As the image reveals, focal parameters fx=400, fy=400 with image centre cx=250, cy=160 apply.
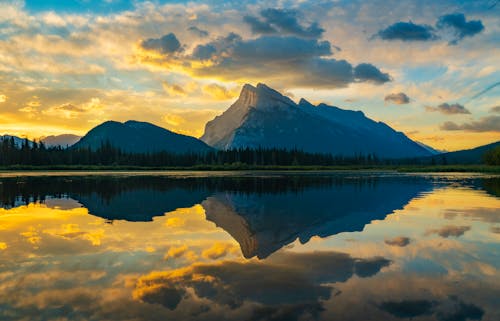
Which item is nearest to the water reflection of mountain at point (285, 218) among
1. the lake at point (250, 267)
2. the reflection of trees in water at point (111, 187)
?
the lake at point (250, 267)

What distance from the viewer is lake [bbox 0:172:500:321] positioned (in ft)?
35.3

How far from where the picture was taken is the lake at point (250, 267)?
1075 cm

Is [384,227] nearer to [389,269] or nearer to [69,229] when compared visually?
[389,269]

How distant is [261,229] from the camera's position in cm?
2369

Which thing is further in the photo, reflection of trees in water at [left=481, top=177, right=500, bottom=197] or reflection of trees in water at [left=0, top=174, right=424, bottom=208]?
reflection of trees in water at [left=481, top=177, right=500, bottom=197]

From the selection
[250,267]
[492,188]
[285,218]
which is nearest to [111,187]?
[285,218]

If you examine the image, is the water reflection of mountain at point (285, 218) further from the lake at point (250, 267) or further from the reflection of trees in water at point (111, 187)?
the reflection of trees in water at point (111, 187)

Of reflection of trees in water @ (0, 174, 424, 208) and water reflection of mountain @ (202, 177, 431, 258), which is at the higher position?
reflection of trees in water @ (0, 174, 424, 208)

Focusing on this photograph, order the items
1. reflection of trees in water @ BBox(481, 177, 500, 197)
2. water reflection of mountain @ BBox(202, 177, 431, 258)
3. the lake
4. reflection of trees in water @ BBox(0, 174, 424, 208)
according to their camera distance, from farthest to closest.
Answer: reflection of trees in water @ BBox(481, 177, 500, 197)
reflection of trees in water @ BBox(0, 174, 424, 208)
water reflection of mountain @ BBox(202, 177, 431, 258)
the lake

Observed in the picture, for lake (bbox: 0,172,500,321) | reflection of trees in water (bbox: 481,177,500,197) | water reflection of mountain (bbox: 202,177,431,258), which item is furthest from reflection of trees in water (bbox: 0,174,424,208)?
lake (bbox: 0,172,500,321)

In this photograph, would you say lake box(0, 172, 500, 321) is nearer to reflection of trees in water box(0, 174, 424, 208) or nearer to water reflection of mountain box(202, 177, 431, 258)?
water reflection of mountain box(202, 177, 431, 258)

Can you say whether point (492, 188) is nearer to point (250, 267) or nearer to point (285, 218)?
point (285, 218)

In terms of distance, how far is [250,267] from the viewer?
49.8ft

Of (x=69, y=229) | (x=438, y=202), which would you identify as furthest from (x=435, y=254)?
(x=438, y=202)
